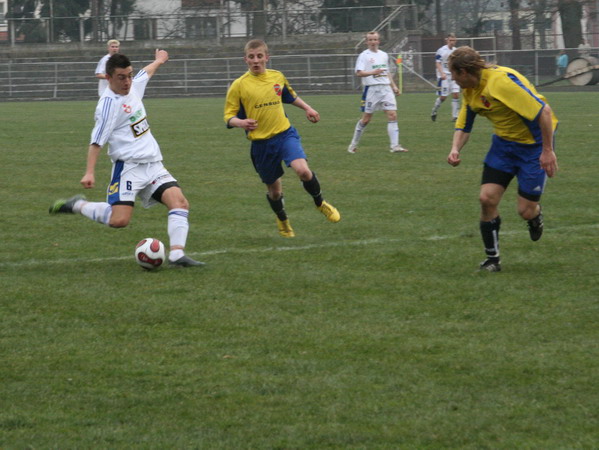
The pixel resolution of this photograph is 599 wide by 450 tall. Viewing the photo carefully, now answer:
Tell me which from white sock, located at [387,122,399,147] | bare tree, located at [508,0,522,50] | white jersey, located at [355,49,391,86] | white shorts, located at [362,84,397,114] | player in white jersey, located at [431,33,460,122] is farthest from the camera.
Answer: bare tree, located at [508,0,522,50]

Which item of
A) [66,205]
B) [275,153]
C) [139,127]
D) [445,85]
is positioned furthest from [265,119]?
[445,85]

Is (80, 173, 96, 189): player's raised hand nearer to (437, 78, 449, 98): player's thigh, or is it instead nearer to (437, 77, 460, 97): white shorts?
(437, 77, 460, 97): white shorts

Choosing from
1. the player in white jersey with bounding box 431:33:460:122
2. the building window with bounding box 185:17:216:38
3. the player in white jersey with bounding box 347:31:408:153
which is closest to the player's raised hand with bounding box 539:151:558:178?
the player in white jersey with bounding box 347:31:408:153

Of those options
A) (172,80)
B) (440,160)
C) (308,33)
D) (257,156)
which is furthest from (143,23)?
(257,156)

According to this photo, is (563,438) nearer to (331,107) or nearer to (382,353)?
(382,353)

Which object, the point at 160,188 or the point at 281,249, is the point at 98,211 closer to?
the point at 160,188

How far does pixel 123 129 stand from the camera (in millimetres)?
7812

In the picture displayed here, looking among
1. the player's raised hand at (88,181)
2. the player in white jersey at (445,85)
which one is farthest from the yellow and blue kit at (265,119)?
the player in white jersey at (445,85)

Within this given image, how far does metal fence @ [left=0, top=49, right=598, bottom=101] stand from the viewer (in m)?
40.4

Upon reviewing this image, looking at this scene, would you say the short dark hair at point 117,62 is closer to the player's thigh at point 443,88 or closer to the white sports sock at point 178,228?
the white sports sock at point 178,228

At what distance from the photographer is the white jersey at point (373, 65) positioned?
55.0ft

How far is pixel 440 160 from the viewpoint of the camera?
47.5 feet

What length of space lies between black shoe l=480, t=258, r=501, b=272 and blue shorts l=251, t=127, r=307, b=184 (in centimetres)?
243

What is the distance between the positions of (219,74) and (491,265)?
117ft
